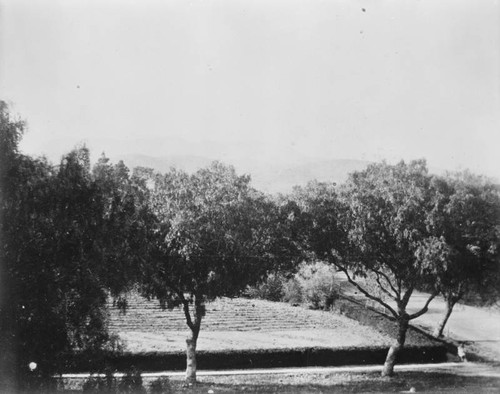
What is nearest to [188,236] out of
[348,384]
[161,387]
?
[161,387]

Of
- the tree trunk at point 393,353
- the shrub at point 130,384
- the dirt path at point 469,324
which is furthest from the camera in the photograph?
the dirt path at point 469,324

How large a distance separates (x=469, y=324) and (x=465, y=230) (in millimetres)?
22764

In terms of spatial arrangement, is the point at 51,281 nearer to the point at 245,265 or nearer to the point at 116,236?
the point at 116,236

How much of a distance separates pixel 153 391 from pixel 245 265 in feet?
19.2

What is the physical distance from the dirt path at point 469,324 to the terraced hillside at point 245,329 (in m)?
4.47

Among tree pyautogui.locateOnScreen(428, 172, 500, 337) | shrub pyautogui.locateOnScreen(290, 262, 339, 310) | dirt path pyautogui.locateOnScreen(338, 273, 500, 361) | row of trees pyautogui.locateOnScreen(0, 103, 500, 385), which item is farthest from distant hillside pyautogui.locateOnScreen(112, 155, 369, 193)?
tree pyautogui.locateOnScreen(428, 172, 500, 337)

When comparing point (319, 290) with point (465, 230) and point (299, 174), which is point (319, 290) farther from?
point (299, 174)

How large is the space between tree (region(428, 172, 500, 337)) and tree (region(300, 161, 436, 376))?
54 centimetres

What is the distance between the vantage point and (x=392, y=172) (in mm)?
20000

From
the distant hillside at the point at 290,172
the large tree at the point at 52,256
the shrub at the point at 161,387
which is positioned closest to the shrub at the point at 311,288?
the shrub at the point at 161,387

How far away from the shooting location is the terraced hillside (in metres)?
28.0

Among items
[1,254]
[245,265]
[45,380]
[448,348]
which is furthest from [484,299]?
[1,254]

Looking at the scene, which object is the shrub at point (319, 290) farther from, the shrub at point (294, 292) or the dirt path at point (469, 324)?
the dirt path at point (469, 324)

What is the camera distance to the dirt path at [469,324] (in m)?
29.4
